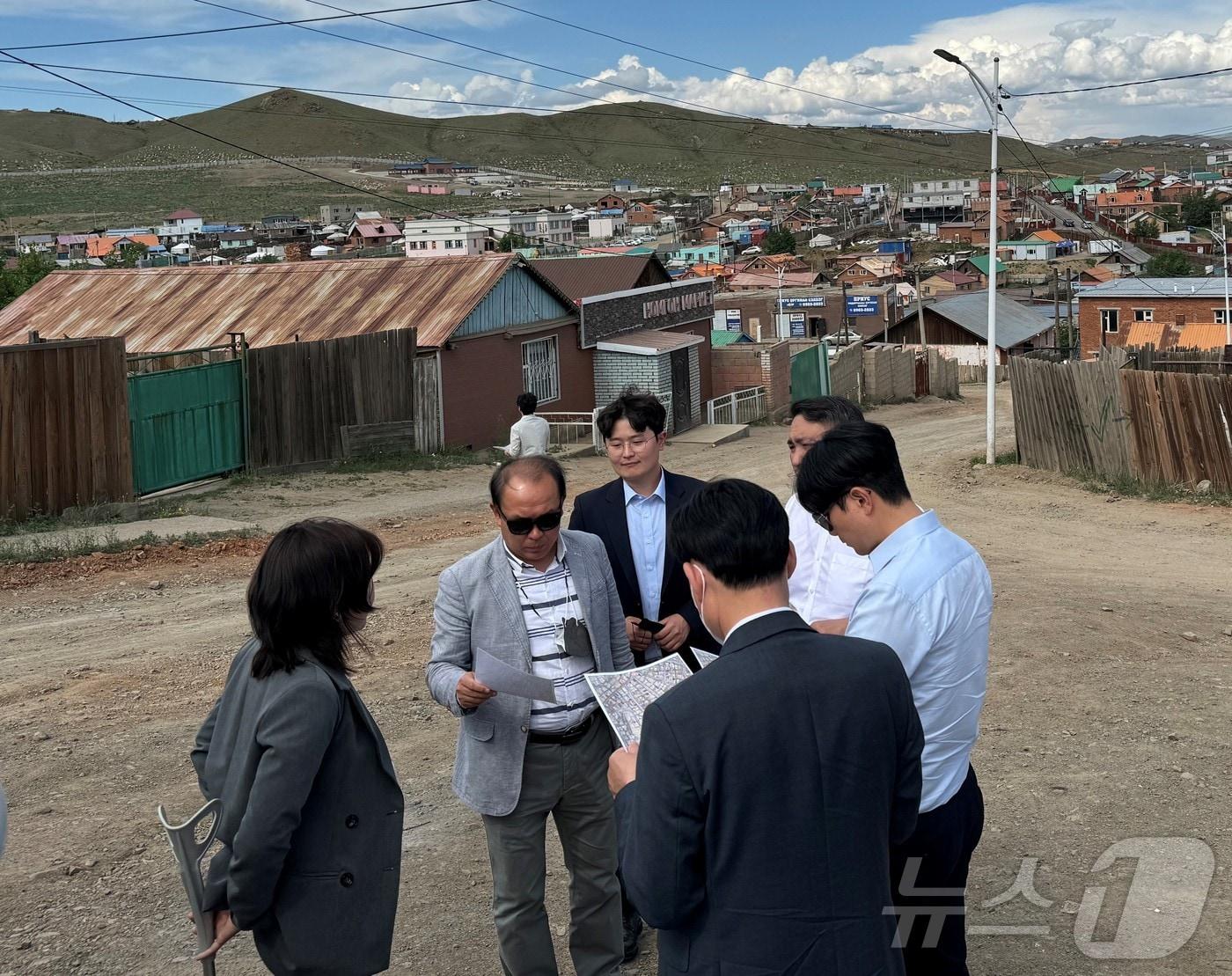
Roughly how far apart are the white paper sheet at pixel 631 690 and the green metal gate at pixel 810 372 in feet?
110

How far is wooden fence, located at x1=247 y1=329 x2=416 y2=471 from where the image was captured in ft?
60.8

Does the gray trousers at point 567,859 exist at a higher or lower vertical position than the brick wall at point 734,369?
lower

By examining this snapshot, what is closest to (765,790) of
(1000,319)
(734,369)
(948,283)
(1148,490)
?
(1148,490)

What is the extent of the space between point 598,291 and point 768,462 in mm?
10808

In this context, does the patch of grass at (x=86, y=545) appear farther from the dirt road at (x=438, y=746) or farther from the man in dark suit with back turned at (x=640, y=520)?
the man in dark suit with back turned at (x=640, y=520)

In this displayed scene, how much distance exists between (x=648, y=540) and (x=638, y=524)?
7cm

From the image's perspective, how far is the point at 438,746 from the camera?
6.68m

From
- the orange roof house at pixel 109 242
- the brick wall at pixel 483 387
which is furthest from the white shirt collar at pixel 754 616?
the orange roof house at pixel 109 242

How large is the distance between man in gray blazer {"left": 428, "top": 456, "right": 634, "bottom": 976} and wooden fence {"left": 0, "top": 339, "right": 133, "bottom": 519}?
36.8ft

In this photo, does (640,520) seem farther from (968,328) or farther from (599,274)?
(968,328)

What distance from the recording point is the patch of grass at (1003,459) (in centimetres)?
2055

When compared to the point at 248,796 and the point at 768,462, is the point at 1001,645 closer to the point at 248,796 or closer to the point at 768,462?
the point at 248,796

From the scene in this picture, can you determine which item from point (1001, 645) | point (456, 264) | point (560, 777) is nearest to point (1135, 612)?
point (1001, 645)

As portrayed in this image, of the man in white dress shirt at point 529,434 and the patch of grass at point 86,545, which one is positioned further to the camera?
the man in white dress shirt at point 529,434
